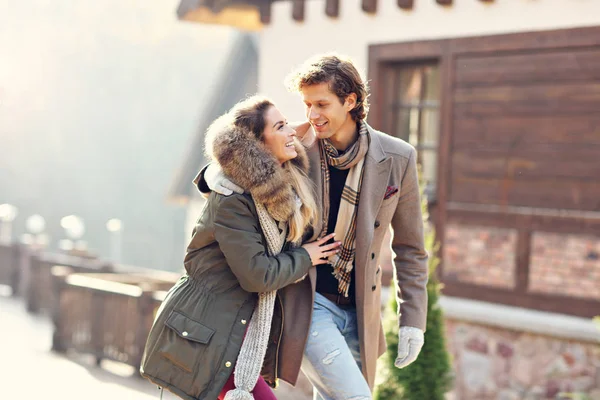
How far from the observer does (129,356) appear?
968cm

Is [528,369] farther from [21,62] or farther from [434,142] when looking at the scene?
[21,62]

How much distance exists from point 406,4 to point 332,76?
17.5 feet

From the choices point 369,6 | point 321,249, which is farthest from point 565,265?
point 321,249

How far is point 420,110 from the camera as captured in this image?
941 cm

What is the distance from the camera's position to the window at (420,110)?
30.6 ft

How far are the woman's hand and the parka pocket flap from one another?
493mm

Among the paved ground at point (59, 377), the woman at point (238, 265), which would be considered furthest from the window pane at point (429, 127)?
the woman at point (238, 265)

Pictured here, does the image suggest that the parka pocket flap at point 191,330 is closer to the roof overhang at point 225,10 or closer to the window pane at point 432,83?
the window pane at point 432,83

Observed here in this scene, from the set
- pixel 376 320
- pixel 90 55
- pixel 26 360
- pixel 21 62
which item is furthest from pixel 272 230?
pixel 90 55

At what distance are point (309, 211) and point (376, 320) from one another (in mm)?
640

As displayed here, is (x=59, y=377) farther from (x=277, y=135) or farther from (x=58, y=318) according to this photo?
(x=277, y=135)

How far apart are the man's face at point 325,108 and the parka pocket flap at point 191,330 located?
0.93 meters

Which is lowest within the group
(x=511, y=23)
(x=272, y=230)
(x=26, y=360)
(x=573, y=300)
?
(x=26, y=360)

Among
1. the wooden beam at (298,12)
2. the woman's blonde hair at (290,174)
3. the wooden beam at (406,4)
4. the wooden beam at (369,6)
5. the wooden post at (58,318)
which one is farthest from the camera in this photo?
the wooden post at (58,318)
